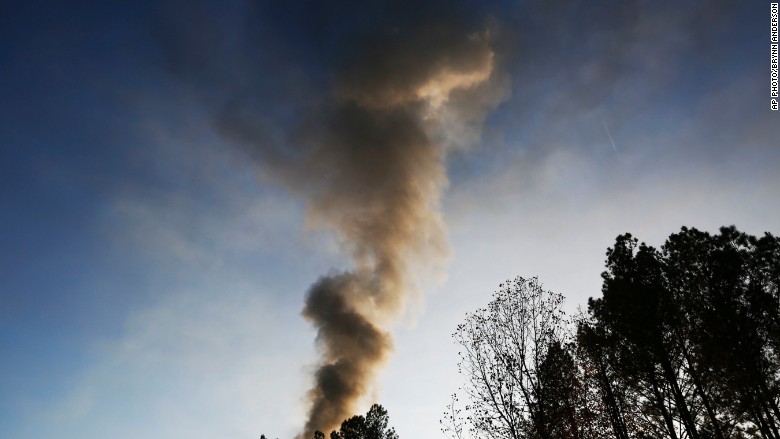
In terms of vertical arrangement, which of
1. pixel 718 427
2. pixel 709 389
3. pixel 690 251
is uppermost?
pixel 690 251

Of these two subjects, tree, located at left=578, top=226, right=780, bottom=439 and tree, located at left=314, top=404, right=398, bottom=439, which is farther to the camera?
tree, located at left=314, top=404, right=398, bottom=439

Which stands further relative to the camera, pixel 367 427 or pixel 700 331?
pixel 367 427

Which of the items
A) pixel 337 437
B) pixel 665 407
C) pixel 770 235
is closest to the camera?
pixel 665 407

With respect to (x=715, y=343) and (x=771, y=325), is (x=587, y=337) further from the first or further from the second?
(x=771, y=325)

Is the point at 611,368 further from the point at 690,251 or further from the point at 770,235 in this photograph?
the point at 770,235

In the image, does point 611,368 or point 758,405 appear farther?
point 611,368

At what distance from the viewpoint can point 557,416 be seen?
18.9 metres

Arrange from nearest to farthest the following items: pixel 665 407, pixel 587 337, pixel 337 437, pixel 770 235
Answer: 1. pixel 665 407
2. pixel 770 235
3. pixel 587 337
4. pixel 337 437

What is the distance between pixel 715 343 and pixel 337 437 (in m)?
37.0

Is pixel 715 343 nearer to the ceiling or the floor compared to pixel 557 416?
nearer to the ceiling

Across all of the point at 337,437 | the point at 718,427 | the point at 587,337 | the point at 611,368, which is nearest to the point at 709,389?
the point at 718,427

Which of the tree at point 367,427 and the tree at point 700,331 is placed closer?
the tree at point 700,331

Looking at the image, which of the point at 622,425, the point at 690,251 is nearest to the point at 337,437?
the point at 622,425

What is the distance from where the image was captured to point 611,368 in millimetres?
21406
